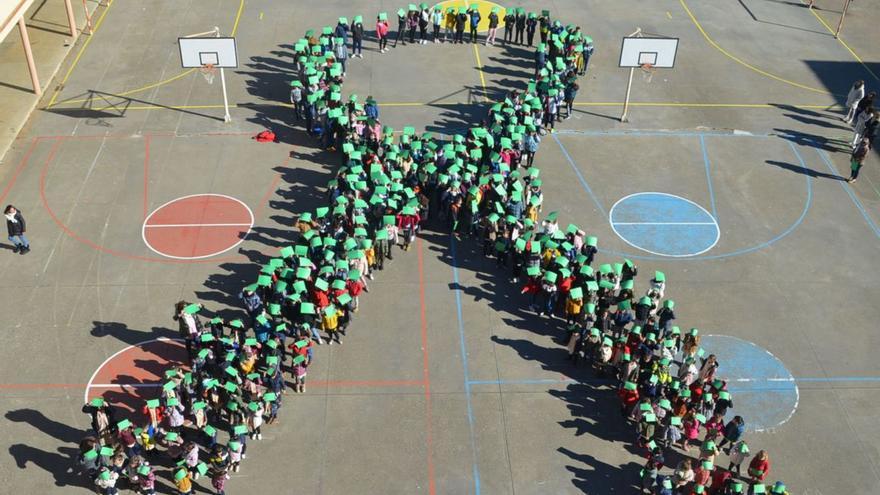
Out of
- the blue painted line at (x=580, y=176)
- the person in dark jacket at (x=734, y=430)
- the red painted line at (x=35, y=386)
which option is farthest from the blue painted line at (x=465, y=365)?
the red painted line at (x=35, y=386)

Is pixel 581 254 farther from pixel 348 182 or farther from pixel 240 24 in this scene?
pixel 240 24

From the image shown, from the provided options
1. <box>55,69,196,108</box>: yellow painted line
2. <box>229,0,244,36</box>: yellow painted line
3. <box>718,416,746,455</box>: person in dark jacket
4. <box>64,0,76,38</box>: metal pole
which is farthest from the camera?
<box>229,0,244,36</box>: yellow painted line

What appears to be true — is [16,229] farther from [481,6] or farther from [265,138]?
[481,6]

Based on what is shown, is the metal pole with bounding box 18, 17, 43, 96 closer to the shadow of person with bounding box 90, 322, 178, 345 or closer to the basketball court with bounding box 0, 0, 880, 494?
the basketball court with bounding box 0, 0, 880, 494

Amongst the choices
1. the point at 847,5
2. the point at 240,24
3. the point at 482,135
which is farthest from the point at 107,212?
the point at 847,5

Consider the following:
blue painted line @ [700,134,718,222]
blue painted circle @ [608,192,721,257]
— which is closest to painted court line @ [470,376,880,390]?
blue painted circle @ [608,192,721,257]

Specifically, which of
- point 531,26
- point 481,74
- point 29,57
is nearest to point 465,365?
point 481,74
